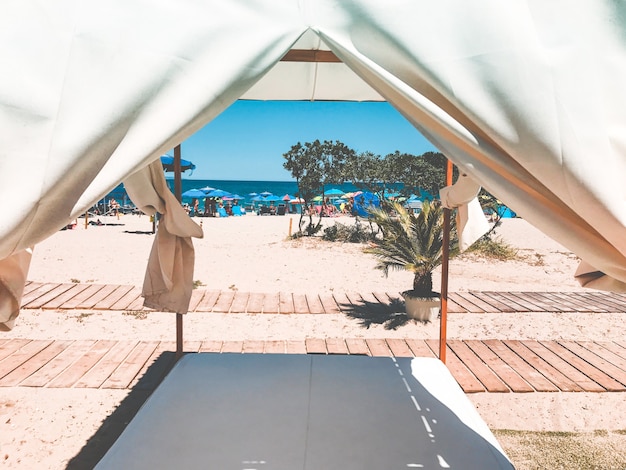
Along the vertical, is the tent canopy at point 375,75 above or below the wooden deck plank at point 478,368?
above

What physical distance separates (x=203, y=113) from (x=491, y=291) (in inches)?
255

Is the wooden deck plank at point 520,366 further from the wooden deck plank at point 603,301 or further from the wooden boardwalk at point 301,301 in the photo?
the wooden deck plank at point 603,301

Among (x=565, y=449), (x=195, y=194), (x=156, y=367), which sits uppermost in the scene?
(x=195, y=194)

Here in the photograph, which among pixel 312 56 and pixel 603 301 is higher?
pixel 312 56

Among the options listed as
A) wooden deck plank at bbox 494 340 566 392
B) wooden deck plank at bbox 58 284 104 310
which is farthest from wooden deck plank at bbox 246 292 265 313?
wooden deck plank at bbox 494 340 566 392

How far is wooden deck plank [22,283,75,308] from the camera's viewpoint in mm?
5584

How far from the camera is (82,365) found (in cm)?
404

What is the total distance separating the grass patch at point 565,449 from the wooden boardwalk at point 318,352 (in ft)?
1.62

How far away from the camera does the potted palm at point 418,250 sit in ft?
18.4

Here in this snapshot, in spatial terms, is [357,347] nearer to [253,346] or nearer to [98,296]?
[253,346]

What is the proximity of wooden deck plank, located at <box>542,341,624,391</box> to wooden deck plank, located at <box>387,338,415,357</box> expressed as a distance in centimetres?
141

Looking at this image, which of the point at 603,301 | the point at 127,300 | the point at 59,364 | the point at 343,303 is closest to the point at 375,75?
the point at 59,364

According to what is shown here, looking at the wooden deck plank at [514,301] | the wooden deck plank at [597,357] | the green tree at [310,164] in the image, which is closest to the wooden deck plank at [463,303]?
the wooden deck plank at [514,301]

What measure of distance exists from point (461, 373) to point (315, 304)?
242 cm
